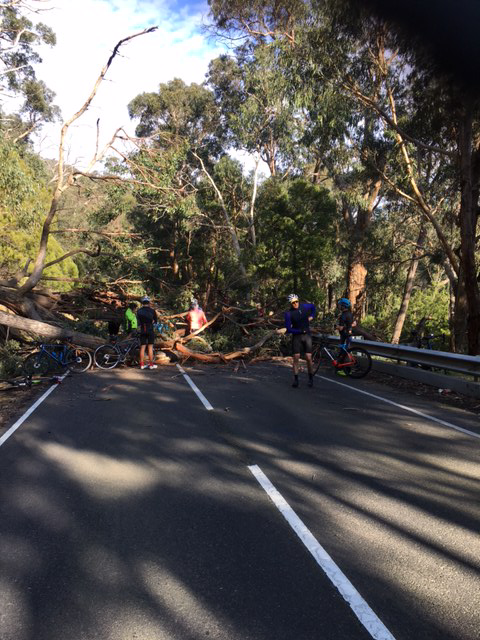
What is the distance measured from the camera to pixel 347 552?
139 inches

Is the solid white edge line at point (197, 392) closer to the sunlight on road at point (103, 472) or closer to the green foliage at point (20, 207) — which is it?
the sunlight on road at point (103, 472)

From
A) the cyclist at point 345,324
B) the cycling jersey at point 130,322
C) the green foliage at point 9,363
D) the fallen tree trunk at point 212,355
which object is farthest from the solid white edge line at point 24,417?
the cyclist at point 345,324

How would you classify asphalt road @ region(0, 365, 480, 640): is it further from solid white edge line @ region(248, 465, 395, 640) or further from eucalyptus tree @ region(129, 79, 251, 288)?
eucalyptus tree @ region(129, 79, 251, 288)

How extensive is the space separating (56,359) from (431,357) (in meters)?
8.75

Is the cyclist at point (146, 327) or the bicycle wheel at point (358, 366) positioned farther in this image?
the cyclist at point (146, 327)

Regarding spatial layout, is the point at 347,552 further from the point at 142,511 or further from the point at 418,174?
the point at 418,174

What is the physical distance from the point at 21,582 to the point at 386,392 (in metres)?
7.97

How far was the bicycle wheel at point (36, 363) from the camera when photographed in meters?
11.7

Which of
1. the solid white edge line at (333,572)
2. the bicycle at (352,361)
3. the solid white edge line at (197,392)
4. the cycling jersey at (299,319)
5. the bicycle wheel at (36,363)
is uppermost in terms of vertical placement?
the cycling jersey at (299,319)

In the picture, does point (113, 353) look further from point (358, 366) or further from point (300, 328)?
point (358, 366)

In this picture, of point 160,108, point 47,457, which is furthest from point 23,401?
point 160,108

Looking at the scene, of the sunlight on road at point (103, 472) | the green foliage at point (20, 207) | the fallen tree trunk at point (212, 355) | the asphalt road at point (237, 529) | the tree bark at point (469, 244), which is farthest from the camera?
the green foliage at point (20, 207)

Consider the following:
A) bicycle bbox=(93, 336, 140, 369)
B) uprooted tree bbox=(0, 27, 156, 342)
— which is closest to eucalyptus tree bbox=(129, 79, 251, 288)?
uprooted tree bbox=(0, 27, 156, 342)

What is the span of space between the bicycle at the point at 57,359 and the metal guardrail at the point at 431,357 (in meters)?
7.38
